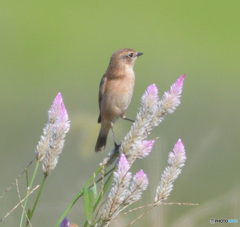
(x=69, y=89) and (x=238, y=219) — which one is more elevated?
(x=69, y=89)

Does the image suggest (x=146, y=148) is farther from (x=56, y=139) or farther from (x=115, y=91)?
(x=115, y=91)

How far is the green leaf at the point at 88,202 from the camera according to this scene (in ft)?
3.55

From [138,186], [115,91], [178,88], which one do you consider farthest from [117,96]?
[138,186]

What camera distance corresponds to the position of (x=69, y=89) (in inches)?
143

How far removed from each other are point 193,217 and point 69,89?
2.48m

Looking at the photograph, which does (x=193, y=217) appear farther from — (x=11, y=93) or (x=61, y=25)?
(x=61, y=25)

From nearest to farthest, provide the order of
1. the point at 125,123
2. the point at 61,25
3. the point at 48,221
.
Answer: the point at 48,221
the point at 125,123
the point at 61,25

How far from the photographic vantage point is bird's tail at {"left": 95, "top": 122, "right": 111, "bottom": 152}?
224cm

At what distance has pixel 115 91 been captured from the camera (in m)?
2.24

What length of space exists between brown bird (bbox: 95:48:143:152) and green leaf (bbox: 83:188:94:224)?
42.2 inches

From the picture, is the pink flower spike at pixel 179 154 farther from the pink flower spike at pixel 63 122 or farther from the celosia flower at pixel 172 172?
the pink flower spike at pixel 63 122

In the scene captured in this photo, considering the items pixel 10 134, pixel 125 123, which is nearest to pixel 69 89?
pixel 10 134

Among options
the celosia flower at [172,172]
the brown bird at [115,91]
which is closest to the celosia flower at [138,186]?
the celosia flower at [172,172]

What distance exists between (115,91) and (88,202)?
116 centimetres
